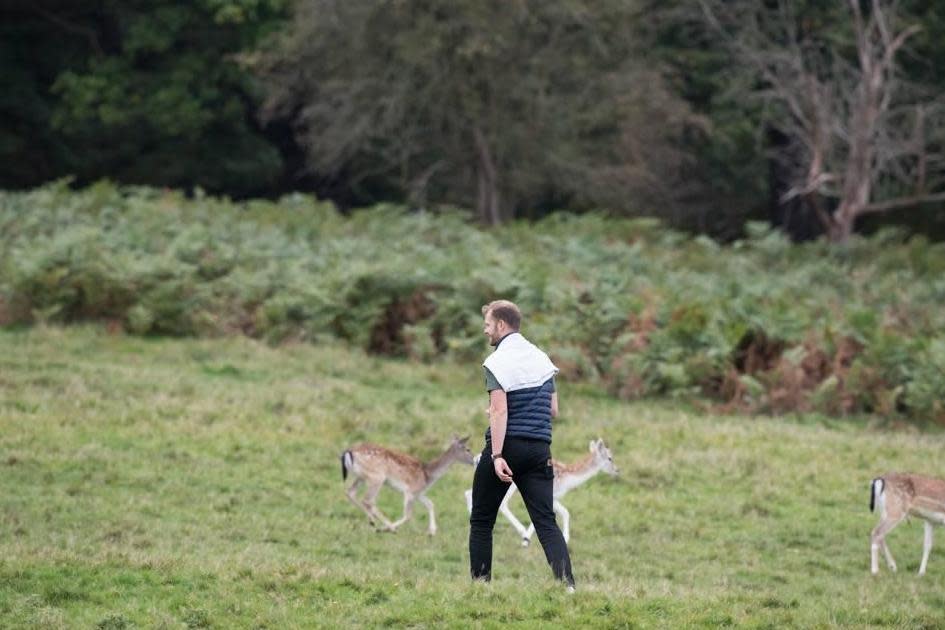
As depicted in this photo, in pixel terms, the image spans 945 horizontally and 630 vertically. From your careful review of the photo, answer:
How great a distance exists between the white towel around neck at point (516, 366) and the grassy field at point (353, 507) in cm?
120

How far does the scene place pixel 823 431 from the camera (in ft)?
58.9

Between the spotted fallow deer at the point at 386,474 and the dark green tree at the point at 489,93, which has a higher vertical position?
the dark green tree at the point at 489,93

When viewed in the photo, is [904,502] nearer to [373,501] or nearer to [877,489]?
[877,489]

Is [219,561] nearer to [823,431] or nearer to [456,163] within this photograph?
[823,431]

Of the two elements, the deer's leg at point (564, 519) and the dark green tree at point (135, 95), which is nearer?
the deer's leg at point (564, 519)

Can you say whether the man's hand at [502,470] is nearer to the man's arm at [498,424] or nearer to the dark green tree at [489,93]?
the man's arm at [498,424]

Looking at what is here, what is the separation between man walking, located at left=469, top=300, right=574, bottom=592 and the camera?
9.41m

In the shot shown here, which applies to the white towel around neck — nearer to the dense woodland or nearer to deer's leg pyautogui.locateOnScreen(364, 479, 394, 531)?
deer's leg pyautogui.locateOnScreen(364, 479, 394, 531)

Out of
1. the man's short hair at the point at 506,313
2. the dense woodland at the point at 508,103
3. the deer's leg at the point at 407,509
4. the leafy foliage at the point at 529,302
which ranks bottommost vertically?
A: the deer's leg at the point at 407,509

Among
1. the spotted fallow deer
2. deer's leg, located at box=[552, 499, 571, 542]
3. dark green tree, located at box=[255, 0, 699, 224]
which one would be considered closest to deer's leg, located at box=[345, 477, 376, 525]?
the spotted fallow deer

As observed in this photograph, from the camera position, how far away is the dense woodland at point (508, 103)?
37312mm

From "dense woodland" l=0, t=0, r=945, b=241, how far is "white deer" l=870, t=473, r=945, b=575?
20.8 metres

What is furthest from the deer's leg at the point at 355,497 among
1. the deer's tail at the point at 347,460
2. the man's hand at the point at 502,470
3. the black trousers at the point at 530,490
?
the man's hand at the point at 502,470

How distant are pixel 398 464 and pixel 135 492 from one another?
225 centimetres
